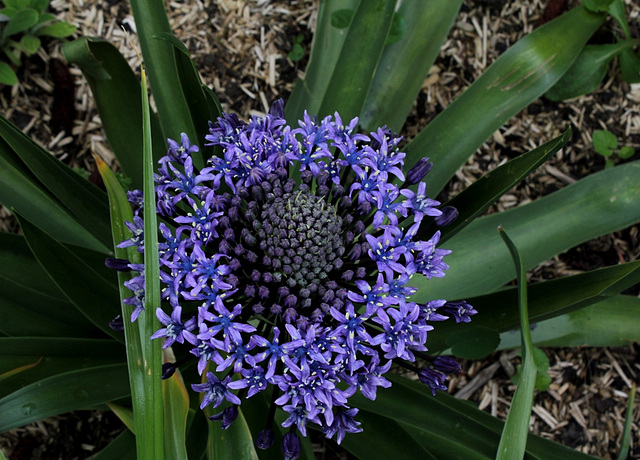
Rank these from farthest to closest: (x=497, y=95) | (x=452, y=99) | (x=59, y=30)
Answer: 1. (x=452, y=99)
2. (x=59, y=30)
3. (x=497, y=95)

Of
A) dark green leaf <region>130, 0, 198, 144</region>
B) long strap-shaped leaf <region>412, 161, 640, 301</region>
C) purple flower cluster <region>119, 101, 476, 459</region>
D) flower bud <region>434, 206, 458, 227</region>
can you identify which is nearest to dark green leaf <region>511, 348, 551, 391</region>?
long strap-shaped leaf <region>412, 161, 640, 301</region>

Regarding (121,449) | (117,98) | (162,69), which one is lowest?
(121,449)

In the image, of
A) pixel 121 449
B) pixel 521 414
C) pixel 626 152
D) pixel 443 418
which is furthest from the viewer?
pixel 626 152

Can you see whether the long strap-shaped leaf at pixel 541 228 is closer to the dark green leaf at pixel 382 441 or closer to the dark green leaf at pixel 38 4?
the dark green leaf at pixel 382 441

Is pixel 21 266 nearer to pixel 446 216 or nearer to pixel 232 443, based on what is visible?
pixel 232 443

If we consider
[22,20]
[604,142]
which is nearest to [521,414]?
[604,142]

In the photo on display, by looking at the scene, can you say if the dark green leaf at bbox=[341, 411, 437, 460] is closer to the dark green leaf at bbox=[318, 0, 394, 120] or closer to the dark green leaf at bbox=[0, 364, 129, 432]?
the dark green leaf at bbox=[0, 364, 129, 432]
